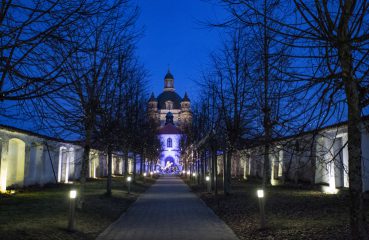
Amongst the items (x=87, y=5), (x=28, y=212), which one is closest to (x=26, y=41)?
(x=87, y=5)

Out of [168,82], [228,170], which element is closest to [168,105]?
[168,82]

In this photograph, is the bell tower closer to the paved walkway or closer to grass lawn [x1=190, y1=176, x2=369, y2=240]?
grass lawn [x1=190, y1=176, x2=369, y2=240]

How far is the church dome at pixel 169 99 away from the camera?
413 ft

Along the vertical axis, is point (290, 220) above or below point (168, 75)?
below

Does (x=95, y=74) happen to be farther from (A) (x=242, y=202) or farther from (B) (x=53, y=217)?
(A) (x=242, y=202)

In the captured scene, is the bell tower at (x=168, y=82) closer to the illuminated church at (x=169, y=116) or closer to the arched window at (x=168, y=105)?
the illuminated church at (x=169, y=116)

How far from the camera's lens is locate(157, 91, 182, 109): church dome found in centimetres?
12594

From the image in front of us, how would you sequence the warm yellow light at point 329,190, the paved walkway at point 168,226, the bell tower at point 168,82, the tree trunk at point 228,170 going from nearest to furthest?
the paved walkway at point 168,226, the warm yellow light at point 329,190, the tree trunk at point 228,170, the bell tower at point 168,82

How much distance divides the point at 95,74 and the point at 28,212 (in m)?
5.45

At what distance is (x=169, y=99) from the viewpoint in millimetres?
126188

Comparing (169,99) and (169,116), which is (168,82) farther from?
(169,116)

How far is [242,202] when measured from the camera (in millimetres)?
19484

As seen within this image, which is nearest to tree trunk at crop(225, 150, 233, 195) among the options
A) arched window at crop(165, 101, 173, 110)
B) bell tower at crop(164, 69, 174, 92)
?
arched window at crop(165, 101, 173, 110)

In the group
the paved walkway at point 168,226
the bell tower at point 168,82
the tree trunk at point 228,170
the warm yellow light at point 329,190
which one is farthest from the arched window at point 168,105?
the paved walkway at point 168,226
